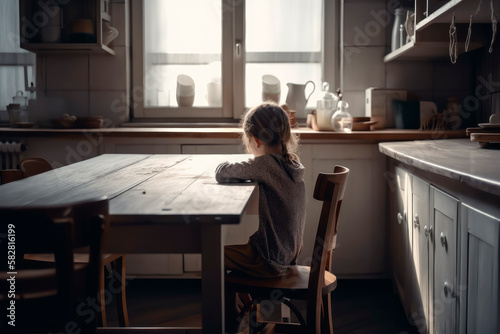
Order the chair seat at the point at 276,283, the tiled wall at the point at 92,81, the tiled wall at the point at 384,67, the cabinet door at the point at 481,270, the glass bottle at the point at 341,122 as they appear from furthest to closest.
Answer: the tiled wall at the point at 92,81 < the tiled wall at the point at 384,67 < the glass bottle at the point at 341,122 < the chair seat at the point at 276,283 < the cabinet door at the point at 481,270

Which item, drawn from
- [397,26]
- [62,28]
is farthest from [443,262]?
[62,28]

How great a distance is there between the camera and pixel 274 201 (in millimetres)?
1820

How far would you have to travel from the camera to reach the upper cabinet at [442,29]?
7.79 ft

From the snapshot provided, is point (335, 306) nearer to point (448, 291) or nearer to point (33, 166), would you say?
point (448, 291)

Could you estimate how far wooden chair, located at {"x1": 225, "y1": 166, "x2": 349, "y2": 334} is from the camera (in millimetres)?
1616

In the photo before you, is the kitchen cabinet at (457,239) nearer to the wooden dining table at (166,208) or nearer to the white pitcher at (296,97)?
the wooden dining table at (166,208)

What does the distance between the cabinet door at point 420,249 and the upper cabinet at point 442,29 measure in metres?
0.66

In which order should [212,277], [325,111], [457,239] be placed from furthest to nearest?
A: [325,111] < [457,239] < [212,277]

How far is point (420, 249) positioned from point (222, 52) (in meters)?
2.05

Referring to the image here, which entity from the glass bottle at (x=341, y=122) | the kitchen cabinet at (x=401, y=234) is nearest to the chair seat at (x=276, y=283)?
the kitchen cabinet at (x=401, y=234)

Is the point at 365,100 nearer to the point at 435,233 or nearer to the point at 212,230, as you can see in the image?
the point at 435,233

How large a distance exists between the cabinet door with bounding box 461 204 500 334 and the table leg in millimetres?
596

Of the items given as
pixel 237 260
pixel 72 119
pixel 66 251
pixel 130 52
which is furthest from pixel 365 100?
pixel 66 251

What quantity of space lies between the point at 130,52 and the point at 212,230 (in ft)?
9.10
